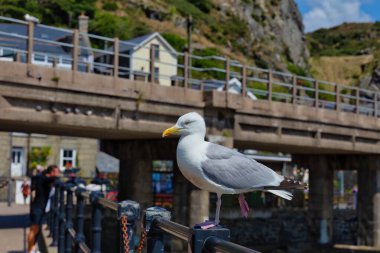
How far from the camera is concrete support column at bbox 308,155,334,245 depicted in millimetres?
28266

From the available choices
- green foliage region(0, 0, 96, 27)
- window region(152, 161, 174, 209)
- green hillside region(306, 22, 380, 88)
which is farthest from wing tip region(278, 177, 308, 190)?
green hillside region(306, 22, 380, 88)

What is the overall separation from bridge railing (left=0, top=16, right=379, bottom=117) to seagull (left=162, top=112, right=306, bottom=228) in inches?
416

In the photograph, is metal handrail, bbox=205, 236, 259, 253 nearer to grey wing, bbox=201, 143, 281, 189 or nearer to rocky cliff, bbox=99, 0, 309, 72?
grey wing, bbox=201, 143, 281, 189

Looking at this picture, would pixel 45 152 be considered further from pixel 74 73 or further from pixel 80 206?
pixel 80 206

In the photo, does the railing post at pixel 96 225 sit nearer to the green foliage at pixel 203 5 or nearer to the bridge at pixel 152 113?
the bridge at pixel 152 113

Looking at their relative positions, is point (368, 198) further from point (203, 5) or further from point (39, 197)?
point (203, 5)

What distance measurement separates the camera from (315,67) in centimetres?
14712

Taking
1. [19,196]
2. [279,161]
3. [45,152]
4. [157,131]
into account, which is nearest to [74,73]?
[157,131]

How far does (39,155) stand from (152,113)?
2697 centimetres

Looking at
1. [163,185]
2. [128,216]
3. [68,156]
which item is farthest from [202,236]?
[68,156]

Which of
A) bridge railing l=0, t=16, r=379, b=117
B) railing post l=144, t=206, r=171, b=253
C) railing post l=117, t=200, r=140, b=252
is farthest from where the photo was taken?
bridge railing l=0, t=16, r=379, b=117

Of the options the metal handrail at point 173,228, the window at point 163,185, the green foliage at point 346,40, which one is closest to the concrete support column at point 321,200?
the window at point 163,185

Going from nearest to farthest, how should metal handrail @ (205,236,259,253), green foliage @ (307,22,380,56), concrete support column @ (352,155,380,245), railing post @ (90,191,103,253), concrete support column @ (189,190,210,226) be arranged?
1. metal handrail @ (205,236,259,253)
2. railing post @ (90,191,103,253)
3. concrete support column @ (189,190,210,226)
4. concrete support column @ (352,155,380,245)
5. green foliage @ (307,22,380,56)

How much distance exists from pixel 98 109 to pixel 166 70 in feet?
138
